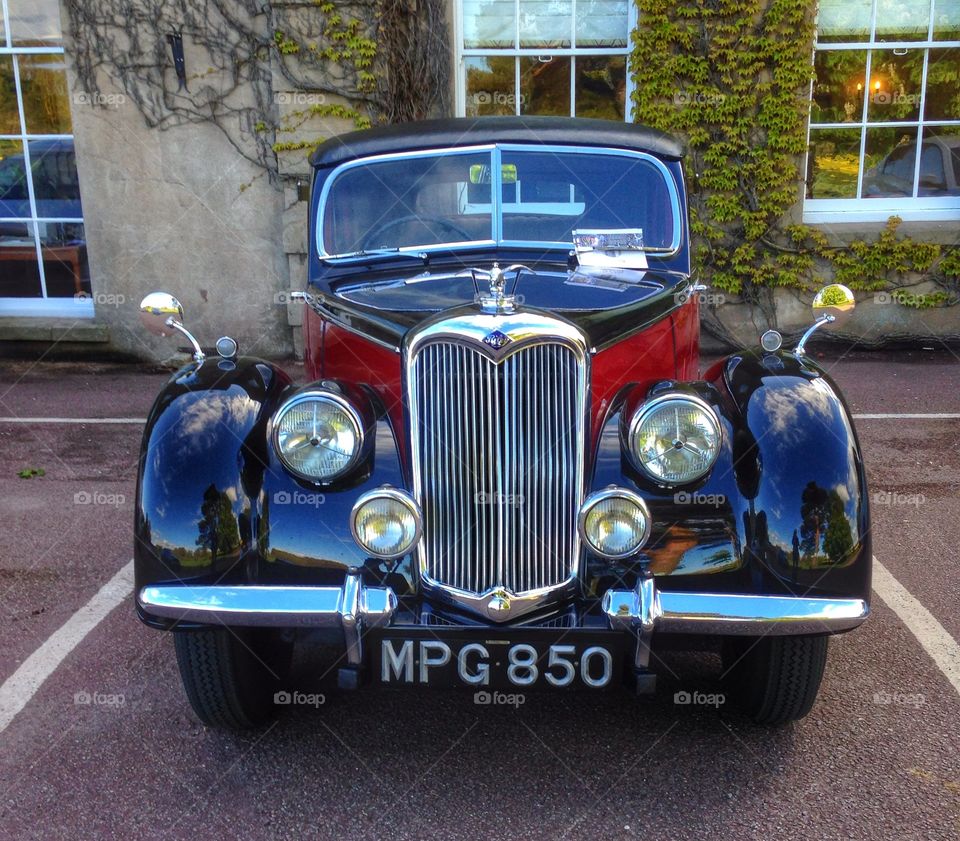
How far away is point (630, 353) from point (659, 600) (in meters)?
1.01

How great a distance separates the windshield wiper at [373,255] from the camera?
3.32 meters

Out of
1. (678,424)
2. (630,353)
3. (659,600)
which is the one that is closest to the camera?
(659,600)

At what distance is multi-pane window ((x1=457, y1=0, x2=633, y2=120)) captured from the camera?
7.60 metres

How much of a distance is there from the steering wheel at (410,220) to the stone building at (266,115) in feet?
13.3

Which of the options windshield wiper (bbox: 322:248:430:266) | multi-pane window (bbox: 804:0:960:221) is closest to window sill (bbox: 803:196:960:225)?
multi-pane window (bbox: 804:0:960:221)

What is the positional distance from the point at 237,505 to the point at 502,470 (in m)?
0.71

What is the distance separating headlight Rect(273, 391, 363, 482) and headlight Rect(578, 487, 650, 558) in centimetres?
65

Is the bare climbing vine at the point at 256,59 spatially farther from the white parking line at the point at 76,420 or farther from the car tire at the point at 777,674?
the car tire at the point at 777,674

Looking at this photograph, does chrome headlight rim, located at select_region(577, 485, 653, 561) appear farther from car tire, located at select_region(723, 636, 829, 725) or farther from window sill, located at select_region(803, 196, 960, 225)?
window sill, located at select_region(803, 196, 960, 225)

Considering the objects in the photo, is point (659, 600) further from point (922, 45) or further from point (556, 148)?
point (922, 45)

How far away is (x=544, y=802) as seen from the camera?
2469mm

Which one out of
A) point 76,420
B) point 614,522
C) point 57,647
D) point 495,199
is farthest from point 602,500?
point 76,420

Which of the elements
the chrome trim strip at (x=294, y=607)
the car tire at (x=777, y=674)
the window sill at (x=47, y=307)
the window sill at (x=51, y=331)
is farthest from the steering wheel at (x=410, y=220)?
the window sill at (x=47, y=307)

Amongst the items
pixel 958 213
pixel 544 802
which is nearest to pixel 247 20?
pixel 958 213
